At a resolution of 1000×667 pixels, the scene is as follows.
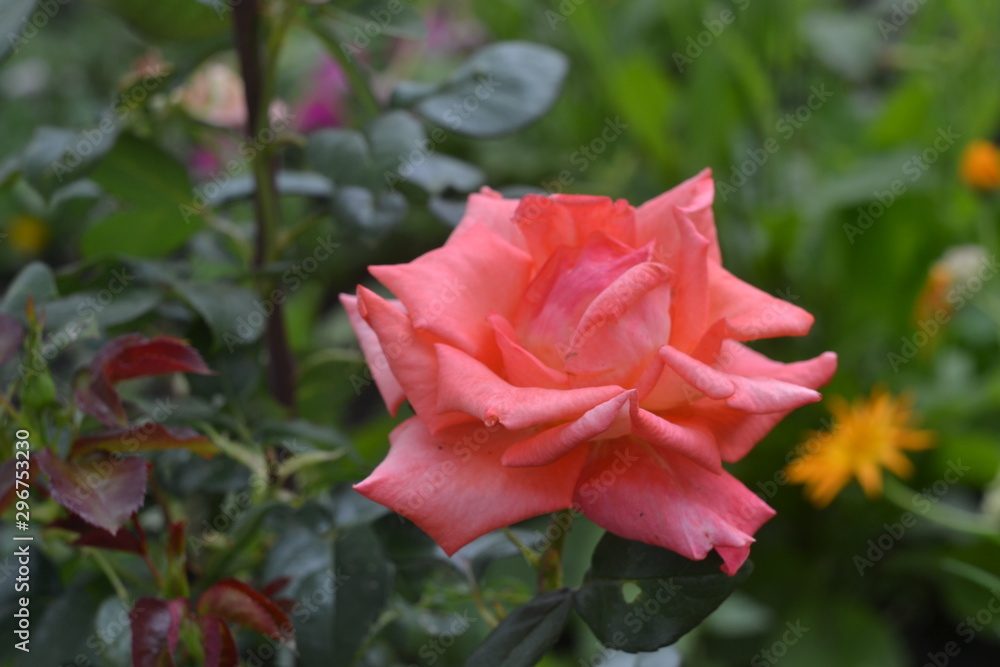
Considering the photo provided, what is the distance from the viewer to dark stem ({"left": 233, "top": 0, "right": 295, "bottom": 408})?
0.53m

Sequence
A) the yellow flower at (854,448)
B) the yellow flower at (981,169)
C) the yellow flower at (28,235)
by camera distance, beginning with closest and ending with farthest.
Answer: the yellow flower at (854,448) → the yellow flower at (981,169) → the yellow flower at (28,235)

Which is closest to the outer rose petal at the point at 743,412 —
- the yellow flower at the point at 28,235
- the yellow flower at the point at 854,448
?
the yellow flower at the point at 854,448

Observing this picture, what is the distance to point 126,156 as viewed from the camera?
562mm

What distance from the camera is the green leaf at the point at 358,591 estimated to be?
16.4 inches

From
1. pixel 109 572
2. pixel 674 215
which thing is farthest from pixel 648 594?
pixel 109 572

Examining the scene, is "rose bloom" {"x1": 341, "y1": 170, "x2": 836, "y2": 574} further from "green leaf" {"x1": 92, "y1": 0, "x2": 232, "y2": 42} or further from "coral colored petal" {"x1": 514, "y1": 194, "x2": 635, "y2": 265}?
"green leaf" {"x1": 92, "y1": 0, "x2": 232, "y2": 42}

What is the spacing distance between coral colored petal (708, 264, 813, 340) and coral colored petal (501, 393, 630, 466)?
74 millimetres

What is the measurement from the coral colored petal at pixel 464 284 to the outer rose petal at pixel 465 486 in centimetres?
4

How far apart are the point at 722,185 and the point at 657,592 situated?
109 centimetres

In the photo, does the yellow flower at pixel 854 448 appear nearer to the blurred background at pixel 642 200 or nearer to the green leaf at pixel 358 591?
the blurred background at pixel 642 200

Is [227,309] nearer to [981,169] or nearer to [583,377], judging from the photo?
[583,377]

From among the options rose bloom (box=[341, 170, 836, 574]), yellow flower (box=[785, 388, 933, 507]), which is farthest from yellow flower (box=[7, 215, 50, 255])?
rose bloom (box=[341, 170, 836, 574])

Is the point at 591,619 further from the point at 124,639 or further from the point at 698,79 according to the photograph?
the point at 698,79

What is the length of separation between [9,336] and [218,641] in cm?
17
